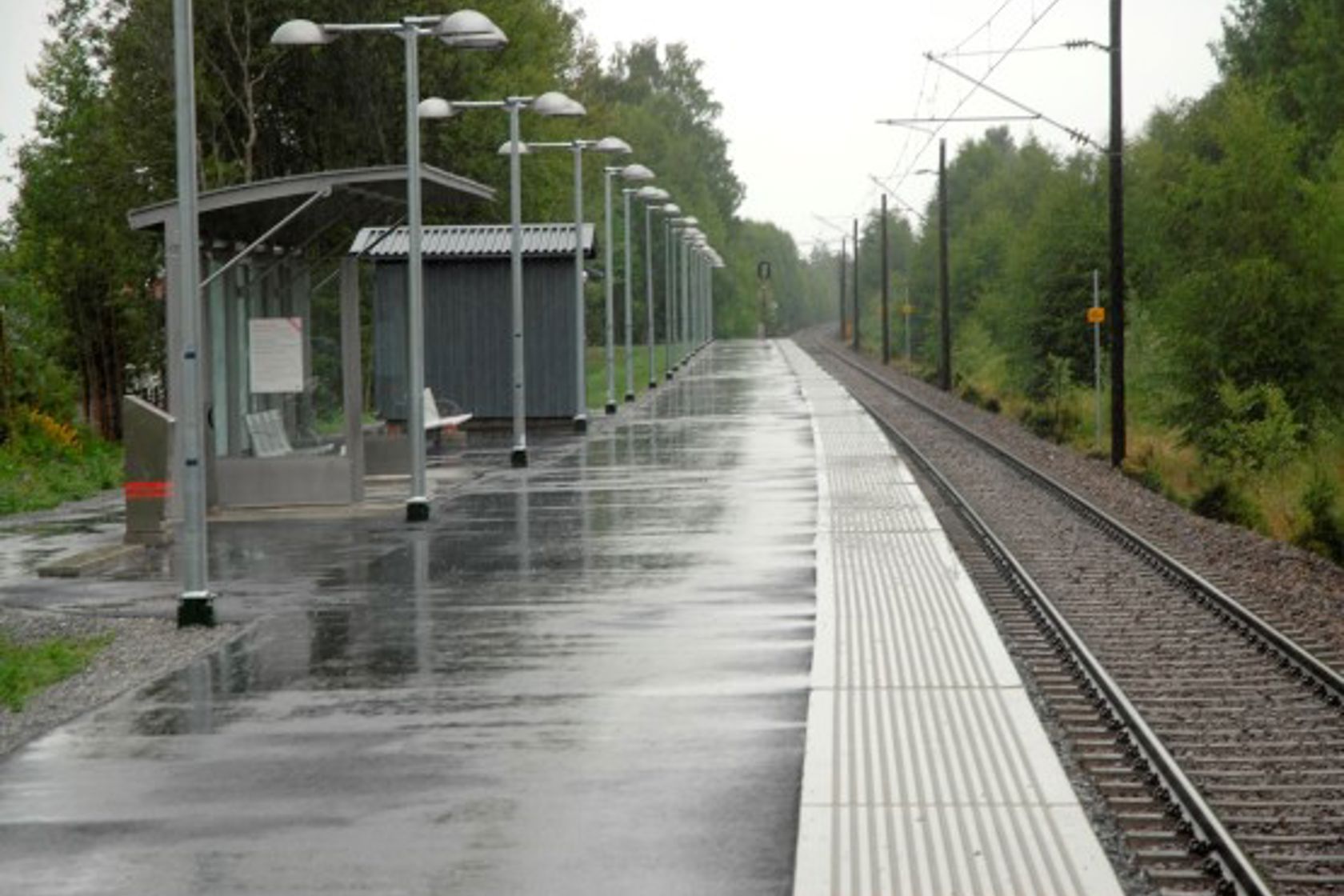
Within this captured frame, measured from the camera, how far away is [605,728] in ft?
36.3

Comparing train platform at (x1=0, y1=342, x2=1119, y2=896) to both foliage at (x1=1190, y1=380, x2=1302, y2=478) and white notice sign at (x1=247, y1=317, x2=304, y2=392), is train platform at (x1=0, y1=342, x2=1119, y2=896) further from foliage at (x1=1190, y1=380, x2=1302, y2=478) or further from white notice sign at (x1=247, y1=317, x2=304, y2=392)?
foliage at (x1=1190, y1=380, x2=1302, y2=478)

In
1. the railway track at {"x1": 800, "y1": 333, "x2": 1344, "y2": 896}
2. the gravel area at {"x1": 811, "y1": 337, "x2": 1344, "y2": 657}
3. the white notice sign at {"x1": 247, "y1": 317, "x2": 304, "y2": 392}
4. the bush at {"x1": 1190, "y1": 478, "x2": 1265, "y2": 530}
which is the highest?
the white notice sign at {"x1": 247, "y1": 317, "x2": 304, "y2": 392}

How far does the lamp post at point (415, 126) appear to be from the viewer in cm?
2264

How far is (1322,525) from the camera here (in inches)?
951

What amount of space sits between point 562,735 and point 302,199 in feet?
43.9

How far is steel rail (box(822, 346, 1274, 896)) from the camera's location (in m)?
8.38

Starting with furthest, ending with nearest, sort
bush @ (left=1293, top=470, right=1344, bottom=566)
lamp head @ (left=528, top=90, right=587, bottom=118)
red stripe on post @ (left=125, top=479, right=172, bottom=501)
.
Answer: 1. lamp head @ (left=528, top=90, right=587, bottom=118)
2. bush @ (left=1293, top=470, right=1344, bottom=566)
3. red stripe on post @ (left=125, top=479, right=172, bottom=501)

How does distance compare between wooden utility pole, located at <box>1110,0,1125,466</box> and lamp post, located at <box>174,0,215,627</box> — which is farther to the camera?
wooden utility pole, located at <box>1110,0,1125,466</box>

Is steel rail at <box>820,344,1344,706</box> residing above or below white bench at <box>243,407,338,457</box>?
below

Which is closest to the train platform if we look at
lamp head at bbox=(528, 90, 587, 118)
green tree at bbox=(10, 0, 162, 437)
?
lamp head at bbox=(528, 90, 587, 118)

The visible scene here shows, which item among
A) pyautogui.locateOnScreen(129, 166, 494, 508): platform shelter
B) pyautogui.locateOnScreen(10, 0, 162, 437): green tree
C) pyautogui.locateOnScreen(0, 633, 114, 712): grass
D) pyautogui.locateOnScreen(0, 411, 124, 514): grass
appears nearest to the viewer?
pyautogui.locateOnScreen(0, 633, 114, 712): grass

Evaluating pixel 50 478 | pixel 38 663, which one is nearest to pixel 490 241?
pixel 50 478

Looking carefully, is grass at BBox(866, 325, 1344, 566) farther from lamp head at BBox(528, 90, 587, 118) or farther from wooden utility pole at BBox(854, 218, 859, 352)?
wooden utility pole at BBox(854, 218, 859, 352)

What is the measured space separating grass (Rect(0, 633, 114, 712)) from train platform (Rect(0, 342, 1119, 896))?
2.60 feet
